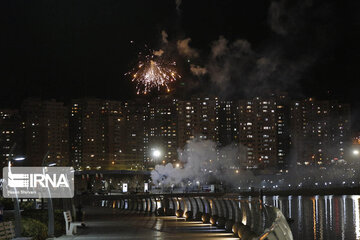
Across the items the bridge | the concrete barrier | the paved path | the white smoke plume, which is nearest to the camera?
the concrete barrier

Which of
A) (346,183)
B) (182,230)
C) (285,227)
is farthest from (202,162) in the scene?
(285,227)

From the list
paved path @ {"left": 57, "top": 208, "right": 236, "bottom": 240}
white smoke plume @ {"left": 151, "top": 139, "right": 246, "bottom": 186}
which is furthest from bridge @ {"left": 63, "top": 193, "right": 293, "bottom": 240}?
white smoke plume @ {"left": 151, "top": 139, "right": 246, "bottom": 186}

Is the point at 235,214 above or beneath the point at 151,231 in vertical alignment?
above

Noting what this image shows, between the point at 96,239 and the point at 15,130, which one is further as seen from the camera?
the point at 15,130

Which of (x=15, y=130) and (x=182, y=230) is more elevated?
(x=15, y=130)

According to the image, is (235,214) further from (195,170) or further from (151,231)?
(195,170)

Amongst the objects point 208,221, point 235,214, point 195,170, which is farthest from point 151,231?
point 195,170

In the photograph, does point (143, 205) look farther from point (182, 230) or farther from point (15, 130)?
point (15, 130)

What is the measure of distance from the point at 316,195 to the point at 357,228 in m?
118

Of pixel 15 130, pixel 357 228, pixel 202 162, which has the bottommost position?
pixel 357 228

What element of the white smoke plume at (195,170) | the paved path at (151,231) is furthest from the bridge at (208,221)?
the white smoke plume at (195,170)

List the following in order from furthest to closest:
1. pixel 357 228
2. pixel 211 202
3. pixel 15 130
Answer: pixel 15 130
pixel 357 228
pixel 211 202

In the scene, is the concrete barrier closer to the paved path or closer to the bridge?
the bridge

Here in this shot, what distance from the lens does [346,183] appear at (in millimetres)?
194125
